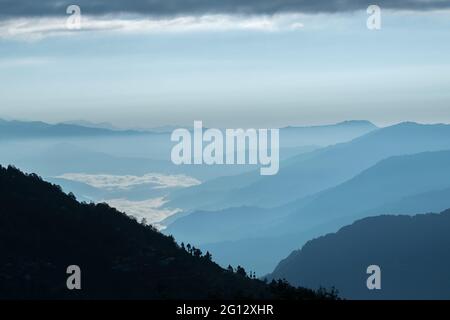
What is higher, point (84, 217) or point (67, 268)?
point (84, 217)

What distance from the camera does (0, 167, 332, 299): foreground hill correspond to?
6406 centimetres

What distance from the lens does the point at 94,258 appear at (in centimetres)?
6888

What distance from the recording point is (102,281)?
216 feet

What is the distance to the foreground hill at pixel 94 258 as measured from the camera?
64.1 m
